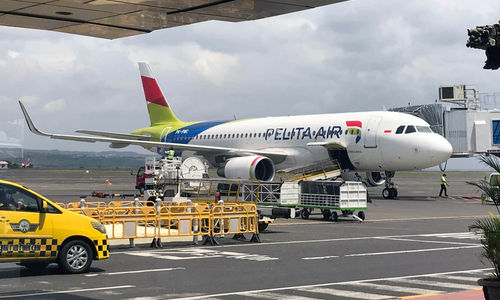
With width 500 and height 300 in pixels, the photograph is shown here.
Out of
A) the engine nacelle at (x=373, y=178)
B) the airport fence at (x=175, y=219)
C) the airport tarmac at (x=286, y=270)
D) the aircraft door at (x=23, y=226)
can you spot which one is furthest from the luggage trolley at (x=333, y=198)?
the aircraft door at (x=23, y=226)

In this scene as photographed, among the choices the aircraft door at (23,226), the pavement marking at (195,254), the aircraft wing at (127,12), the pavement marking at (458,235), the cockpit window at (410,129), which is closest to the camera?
the aircraft wing at (127,12)

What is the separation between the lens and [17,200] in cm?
1383

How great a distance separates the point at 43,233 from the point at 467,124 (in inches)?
1399

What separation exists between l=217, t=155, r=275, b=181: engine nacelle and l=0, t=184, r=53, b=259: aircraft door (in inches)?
974

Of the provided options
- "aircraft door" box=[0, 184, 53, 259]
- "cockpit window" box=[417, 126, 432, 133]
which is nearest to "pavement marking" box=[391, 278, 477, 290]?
"aircraft door" box=[0, 184, 53, 259]

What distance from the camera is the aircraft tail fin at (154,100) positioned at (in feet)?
184

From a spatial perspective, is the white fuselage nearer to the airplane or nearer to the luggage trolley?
the airplane

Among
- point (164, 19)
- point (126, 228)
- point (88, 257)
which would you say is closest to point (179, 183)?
point (126, 228)

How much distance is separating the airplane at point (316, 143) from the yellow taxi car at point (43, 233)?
19347 millimetres

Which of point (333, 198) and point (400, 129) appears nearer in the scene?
point (333, 198)

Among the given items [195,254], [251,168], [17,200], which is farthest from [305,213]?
[17,200]

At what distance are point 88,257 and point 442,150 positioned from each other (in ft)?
88.9

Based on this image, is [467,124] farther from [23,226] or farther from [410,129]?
[23,226]

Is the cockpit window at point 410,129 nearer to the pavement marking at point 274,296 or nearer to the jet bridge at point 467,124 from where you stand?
the jet bridge at point 467,124
